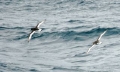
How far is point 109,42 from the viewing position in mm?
38469

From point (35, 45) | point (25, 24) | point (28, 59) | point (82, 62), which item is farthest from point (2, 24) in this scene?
point (82, 62)

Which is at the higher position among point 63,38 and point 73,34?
point 73,34

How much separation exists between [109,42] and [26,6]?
28.6 meters

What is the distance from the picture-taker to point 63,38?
136 ft

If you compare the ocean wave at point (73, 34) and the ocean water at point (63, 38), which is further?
the ocean wave at point (73, 34)

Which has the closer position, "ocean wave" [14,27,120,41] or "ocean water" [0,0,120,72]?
"ocean water" [0,0,120,72]

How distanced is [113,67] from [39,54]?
7419 mm

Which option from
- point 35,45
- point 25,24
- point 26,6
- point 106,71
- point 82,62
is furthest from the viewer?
point 26,6

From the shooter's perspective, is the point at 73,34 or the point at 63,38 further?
the point at 73,34

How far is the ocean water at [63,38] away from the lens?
33.5 meters

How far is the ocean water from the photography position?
3353 centimetres

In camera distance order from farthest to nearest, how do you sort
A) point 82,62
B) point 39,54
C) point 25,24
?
1. point 25,24
2. point 39,54
3. point 82,62

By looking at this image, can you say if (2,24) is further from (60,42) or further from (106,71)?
(106,71)

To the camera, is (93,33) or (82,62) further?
(93,33)
